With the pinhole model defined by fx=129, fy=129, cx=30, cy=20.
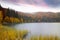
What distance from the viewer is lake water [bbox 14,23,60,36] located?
1.04 m

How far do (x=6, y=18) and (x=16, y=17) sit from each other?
0.28 ft

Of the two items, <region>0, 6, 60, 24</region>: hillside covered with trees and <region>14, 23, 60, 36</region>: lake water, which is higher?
<region>0, 6, 60, 24</region>: hillside covered with trees

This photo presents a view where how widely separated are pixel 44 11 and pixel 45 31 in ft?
0.54

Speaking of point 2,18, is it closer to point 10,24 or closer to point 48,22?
point 10,24

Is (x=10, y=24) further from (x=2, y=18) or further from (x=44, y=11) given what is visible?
(x=44, y=11)

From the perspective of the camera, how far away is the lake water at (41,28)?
104cm

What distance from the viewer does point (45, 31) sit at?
1047 mm

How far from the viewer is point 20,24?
1071 mm

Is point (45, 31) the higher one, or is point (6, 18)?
point (6, 18)

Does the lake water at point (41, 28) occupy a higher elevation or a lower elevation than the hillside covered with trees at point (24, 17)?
lower

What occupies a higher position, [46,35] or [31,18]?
[31,18]

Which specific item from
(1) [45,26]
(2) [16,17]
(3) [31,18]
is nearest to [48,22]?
(1) [45,26]

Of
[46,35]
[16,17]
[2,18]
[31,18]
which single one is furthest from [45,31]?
[2,18]

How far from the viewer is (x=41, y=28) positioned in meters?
1.06
